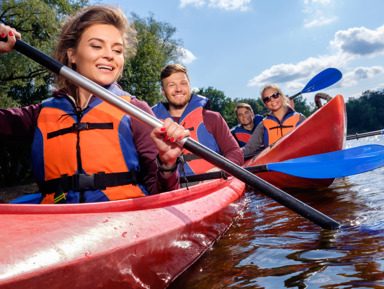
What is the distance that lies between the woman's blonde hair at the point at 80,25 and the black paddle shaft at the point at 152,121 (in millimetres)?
166

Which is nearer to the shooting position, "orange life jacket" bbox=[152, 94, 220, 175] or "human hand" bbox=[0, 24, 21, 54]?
"human hand" bbox=[0, 24, 21, 54]

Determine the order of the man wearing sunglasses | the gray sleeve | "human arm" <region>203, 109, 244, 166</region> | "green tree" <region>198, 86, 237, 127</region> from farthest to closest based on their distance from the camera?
"green tree" <region>198, 86, 237, 127</region>
the man wearing sunglasses
the gray sleeve
"human arm" <region>203, 109, 244, 166</region>

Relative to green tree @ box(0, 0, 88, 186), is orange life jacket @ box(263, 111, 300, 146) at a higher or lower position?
lower

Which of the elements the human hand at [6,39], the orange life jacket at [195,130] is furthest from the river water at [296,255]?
the human hand at [6,39]

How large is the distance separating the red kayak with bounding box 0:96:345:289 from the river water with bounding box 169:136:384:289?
161 mm

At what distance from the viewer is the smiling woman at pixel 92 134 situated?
5.73 ft

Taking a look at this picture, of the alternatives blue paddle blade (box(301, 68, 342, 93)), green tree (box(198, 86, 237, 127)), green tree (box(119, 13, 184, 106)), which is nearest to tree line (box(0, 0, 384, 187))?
green tree (box(119, 13, 184, 106))

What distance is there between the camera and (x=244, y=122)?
7594 mm

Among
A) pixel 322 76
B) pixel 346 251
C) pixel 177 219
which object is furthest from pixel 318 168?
pixel 322 76

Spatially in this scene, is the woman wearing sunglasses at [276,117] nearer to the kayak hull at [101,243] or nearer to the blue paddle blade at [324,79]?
the blue paddle blade at [324,79]

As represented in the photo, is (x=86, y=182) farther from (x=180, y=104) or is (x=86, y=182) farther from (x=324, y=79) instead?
(x=324, y=79)

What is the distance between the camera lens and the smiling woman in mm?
1746

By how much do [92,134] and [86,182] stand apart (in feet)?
0.91

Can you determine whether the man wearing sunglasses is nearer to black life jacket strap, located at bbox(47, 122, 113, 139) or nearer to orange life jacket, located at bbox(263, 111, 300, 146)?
orange life jacket, located at bbox(263, 111, 300, 146)
